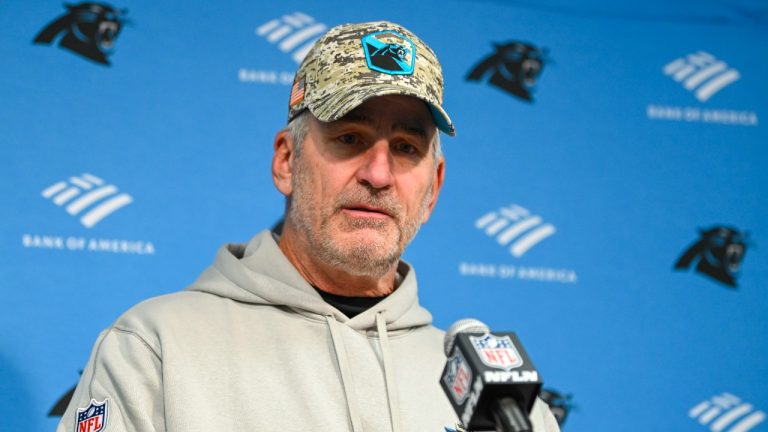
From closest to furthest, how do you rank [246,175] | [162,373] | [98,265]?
[162,373]
[98,265]
[246,175]

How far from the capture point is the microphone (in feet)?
3.31

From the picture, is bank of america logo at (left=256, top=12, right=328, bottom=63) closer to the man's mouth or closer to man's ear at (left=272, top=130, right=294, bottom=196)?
man's ear at (left=272, top=130, right=294, bottom=196)

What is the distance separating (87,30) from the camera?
250cm

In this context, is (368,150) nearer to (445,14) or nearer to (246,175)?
(246,175)

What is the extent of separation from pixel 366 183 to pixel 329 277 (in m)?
0.22

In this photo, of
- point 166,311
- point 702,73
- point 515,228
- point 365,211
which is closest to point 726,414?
point 515,228

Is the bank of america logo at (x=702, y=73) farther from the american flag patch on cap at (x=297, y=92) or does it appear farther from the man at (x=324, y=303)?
the american flag patch on cap at (x=297, y=92)

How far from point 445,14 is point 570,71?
0.41 meters

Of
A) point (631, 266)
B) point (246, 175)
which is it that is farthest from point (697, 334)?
point (246, 175)

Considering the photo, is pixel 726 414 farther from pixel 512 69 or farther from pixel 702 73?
pixel 512 69

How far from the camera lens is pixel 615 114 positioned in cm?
289

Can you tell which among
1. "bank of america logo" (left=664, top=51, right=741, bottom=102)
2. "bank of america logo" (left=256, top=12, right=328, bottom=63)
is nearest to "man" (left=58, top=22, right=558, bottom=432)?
"bank of america logo" (left=256, top=12, right=328, bottom=63)

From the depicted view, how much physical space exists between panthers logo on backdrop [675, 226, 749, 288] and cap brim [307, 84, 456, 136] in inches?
51.9

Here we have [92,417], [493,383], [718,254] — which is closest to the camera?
[493,383]
